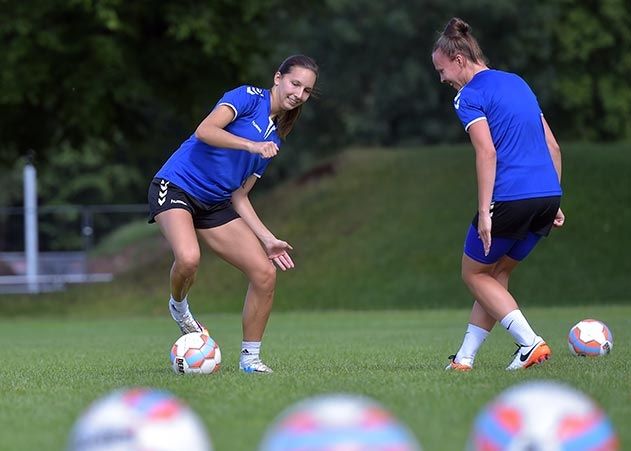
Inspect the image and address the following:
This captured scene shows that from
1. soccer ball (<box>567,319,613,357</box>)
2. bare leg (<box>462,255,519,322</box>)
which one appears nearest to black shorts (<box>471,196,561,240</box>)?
bare leg (<box>462,255,519,322</box>)

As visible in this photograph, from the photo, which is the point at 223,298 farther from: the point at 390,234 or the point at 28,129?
the point at 28,129

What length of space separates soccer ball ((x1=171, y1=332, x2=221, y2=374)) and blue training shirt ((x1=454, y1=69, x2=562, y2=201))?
2389mm

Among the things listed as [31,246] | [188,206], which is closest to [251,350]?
[188,206]

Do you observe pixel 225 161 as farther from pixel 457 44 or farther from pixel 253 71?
pixel 253 71

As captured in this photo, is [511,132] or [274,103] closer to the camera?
[511,132]

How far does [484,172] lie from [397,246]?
773 inches

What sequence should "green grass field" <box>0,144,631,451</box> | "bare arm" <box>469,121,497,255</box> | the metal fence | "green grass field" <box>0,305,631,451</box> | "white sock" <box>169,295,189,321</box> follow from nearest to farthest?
1. "green grass field" <box>0,305,631,451</box>
2. "green grass field" <box>0,144,631,451</box>
3. "bare arm" <box>469,121,497,255</box>
4. "white sock" <box>169,295,189,321</box>
5. the metal fence

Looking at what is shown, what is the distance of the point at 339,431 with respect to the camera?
13.1 ft

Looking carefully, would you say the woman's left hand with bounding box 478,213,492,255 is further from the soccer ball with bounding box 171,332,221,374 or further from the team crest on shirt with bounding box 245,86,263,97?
the soccer ball with bounding box 171,332,221,374

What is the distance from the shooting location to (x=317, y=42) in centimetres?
4603

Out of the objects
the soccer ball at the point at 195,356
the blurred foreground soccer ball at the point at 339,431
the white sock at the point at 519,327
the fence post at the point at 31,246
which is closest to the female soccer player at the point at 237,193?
the soccer ball at the point at 195,356

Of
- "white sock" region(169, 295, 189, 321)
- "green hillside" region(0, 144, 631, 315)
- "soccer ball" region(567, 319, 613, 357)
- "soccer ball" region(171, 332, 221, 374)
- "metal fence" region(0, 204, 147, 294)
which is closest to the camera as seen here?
"soccer ball" region(171, 332, 221, 374)

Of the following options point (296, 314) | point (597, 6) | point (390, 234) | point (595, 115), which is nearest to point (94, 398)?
point (296, 314)

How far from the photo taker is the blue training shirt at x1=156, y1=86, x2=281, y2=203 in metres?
9.30
